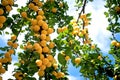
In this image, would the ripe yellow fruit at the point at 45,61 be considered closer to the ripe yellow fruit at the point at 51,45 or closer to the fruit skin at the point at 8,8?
the ripe yellow fruit at the point at 51,45

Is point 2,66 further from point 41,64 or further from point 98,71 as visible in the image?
point 98,71

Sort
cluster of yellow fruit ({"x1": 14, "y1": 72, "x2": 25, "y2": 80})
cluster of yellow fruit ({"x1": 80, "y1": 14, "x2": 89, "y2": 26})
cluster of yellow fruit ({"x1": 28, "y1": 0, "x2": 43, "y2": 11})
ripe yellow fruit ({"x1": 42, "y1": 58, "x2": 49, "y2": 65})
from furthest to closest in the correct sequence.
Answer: cluster of yellow fruit ({"x1": 80, "y1": 14, "x2": 89, "y2": 26}) < cluster of yellow fruit ({"x1": 28, "y1": 0, "x2": 43, "y2": 11}) < cluster of yellow fruit ({"x1": 14, "y1": 72, "x2": 25, "y2": 80}) < ripe yellow fruit ({"x1": 42, "y1": 58, "x2": 49, "y2": 65})

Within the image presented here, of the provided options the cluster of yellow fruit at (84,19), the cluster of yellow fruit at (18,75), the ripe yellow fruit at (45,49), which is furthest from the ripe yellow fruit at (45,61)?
the cluster of yellow fruit at (84,19)

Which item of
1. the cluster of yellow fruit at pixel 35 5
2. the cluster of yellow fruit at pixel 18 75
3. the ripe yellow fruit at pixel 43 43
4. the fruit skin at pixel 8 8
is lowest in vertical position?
the cluster of yellow fruit at pixel 18 75

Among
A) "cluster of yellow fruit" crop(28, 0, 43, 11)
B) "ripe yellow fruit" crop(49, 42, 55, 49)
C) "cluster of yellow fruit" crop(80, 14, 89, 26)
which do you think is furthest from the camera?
"cluster of yellow fruit" crop(80, 14, 89, 26)

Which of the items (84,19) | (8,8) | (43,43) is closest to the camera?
(43,43)

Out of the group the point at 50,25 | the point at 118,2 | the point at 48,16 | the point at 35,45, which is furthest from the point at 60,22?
the point at 35,45

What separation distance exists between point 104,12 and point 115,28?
19.7 inches

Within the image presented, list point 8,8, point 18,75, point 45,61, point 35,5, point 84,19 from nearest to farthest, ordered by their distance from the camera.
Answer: point 45,61, point 18,75, point 8,8, point 35,5, point 84,19

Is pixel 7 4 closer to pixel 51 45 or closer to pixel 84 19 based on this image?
pixel 51 45

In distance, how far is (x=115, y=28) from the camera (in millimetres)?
6711

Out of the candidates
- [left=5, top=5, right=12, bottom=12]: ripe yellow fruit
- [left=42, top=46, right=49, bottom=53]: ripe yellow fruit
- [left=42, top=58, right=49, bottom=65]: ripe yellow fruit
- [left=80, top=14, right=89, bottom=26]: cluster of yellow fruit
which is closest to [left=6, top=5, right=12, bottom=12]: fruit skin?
[left=5, top=5, right=12, bottom=12]: ripe yellow fruit

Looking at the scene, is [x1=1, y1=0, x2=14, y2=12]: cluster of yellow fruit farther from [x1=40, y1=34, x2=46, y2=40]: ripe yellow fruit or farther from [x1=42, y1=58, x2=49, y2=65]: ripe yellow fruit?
[x1=42, y1=58, x2=49, y2=65]: ripe yellow fruit

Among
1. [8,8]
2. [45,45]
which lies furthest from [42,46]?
[8,8]
